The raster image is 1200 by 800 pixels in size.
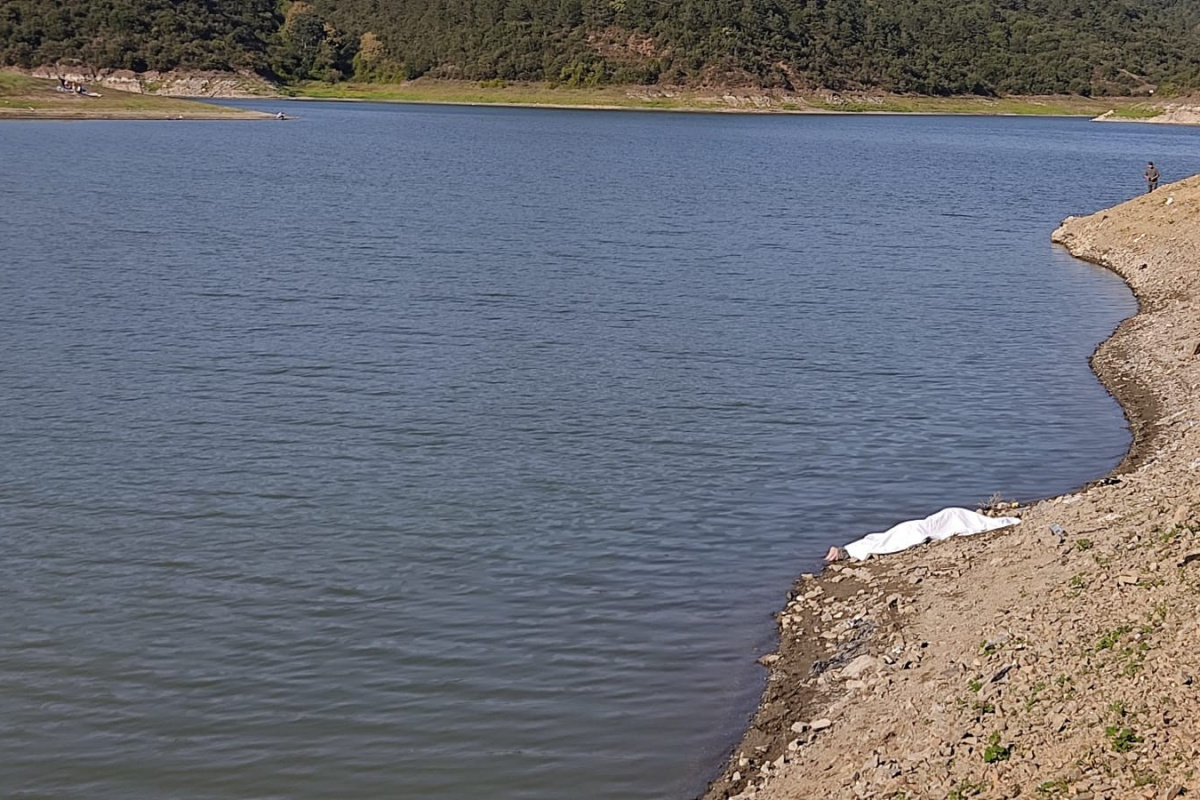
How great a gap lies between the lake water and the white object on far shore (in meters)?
0.74

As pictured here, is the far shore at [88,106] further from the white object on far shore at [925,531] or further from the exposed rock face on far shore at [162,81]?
the white object on far shore at [925,531]

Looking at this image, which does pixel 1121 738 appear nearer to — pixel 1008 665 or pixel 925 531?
pixel 1008 665

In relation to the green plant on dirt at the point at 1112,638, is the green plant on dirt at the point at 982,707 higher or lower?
lower

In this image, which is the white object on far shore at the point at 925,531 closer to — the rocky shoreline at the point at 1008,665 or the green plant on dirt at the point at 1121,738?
the rocky shoreline at the point at 1008,665

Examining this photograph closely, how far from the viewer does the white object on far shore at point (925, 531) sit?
16594 millimetres

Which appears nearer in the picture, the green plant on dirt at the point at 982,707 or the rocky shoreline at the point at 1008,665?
the rocky shoreline at the point at 1008,665

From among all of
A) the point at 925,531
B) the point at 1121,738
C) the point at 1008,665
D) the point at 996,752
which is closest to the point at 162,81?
the point at 925,531

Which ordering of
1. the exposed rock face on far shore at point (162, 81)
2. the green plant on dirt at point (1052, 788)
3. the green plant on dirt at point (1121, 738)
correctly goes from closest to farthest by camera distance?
the green plant on dirt at point (1052, 788) → the green plant on dirt at point (1121, 738) → the exposed rock face on far shore at point (162, 81)

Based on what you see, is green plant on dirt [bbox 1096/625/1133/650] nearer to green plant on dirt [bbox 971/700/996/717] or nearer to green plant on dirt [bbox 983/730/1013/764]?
green plant on dirt [bbox 971/700/996/717]

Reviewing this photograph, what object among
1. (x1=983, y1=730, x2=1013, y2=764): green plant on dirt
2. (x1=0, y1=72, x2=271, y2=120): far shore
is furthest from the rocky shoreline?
(x1=0, y1=72, x2=271, y2=120): far shore

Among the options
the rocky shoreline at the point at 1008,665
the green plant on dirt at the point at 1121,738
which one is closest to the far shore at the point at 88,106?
the rocky shoreline at the point at 1008,665

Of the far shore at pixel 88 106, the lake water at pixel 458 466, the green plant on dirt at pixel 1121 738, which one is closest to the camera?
the green plant on dirt at pixel 1121 738

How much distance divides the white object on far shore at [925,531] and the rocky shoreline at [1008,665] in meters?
0.33

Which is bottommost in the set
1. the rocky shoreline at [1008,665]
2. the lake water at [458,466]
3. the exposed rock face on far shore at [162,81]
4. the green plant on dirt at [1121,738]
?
the lake water at [458,466]
